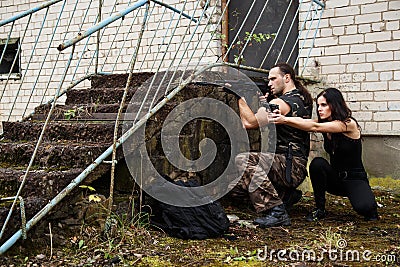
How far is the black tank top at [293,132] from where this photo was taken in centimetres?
435

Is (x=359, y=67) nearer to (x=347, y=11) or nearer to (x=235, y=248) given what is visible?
(x=347, y=11)

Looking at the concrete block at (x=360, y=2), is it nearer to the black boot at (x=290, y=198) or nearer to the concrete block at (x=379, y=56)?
the concrete block at (x=379, y=56)

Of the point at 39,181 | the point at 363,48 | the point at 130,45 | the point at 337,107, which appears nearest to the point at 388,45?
the point at 363,48

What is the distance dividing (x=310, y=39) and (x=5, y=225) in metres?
3.99

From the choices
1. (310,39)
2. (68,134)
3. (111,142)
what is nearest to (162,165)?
(111,142)

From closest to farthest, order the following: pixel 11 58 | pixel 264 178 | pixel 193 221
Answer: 1. pixel 193 221
2. pixel 264 178
3. pixel 11 58

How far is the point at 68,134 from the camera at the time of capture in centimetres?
415

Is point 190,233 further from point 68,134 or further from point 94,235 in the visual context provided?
point 68,134

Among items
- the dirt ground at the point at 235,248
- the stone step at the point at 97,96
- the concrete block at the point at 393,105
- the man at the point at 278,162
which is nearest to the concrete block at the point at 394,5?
the concrete block at the point at 393,105

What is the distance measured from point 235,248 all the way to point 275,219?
2.51 feet

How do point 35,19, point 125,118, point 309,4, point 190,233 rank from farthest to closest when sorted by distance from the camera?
point 35,19, point 309,4, point 125,118, point 190,233

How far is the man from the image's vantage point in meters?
4.16

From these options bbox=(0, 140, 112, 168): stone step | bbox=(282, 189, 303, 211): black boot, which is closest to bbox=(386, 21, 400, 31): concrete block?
bbox=(282, 189, 303, 211): black boot

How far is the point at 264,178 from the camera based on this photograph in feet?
13.8
